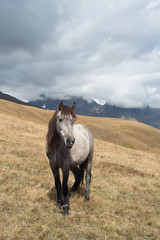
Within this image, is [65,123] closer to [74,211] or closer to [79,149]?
[79,149]

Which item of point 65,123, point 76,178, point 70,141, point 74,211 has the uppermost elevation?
point 65,123

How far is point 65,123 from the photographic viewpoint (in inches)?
215

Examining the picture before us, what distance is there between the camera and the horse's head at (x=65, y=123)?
519 centimetres

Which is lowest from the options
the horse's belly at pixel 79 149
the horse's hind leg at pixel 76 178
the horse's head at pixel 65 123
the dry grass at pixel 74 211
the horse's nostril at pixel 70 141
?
the dry grass at pixel 74 211

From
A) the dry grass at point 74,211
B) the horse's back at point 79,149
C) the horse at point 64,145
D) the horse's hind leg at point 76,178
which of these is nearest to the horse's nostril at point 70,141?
the horse at point 64,145

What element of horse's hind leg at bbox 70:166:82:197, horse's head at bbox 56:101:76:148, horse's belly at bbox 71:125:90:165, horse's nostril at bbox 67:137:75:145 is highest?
horse's head at bbox 56:101:76:148

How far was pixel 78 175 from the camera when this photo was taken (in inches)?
309

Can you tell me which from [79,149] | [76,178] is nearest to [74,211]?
[76,178]

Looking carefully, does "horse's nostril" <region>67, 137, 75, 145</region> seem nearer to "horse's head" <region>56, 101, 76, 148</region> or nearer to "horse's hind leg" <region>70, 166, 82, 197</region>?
"horse's head" <region>56, 101, 76, 148</region>

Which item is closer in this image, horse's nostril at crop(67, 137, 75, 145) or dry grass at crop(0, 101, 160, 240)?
dry grass at crop(0, 101, 160, 240)

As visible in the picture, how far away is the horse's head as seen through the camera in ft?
17.0

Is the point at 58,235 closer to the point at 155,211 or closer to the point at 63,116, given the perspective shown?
the point at 63,116

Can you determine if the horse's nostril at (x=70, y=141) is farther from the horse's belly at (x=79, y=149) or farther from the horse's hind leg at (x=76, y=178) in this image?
the horse's hind leg at (x=76, y=178)

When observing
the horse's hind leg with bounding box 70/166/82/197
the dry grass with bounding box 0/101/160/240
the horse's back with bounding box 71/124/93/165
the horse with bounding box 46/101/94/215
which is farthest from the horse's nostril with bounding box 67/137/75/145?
the horse's hind leg with bounding box 70/166/82/197
